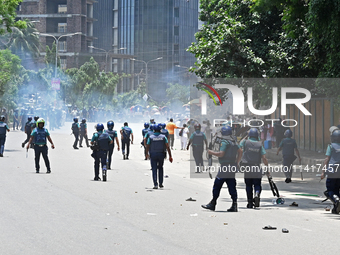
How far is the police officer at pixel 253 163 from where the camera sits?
38.3 feet

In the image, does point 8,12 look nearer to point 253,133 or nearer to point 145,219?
point 253,133

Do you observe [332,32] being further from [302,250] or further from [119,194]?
[302,250]

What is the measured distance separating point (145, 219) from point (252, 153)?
9.50 feet

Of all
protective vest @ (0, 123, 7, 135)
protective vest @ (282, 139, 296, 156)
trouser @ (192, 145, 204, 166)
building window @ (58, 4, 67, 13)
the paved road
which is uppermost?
building window @ (58, 4, 67, 13)

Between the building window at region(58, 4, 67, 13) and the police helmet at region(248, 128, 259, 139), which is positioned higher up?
the building window at region(58, 4, 67, 13)

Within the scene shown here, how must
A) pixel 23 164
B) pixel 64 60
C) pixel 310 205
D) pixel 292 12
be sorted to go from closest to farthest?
pixel 310 205, pixel 292 12, pixel 23 164, pixel 64 60

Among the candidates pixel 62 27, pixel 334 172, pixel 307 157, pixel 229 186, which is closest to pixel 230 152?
pixel 229 186

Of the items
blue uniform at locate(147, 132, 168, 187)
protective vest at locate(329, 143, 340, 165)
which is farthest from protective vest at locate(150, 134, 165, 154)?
protective vest at locate(329, 143, 340, 165)

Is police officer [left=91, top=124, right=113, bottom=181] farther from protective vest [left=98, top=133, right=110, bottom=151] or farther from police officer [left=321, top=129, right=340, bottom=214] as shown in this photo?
police officer [left=321, top=129, right=340, bottom=214]

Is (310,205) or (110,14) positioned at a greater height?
(110,14)

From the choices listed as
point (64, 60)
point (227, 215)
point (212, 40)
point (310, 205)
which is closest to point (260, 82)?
point (212, 40)

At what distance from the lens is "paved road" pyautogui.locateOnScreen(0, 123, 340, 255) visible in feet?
25.3

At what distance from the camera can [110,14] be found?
127 m

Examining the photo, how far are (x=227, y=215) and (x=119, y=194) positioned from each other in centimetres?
351
